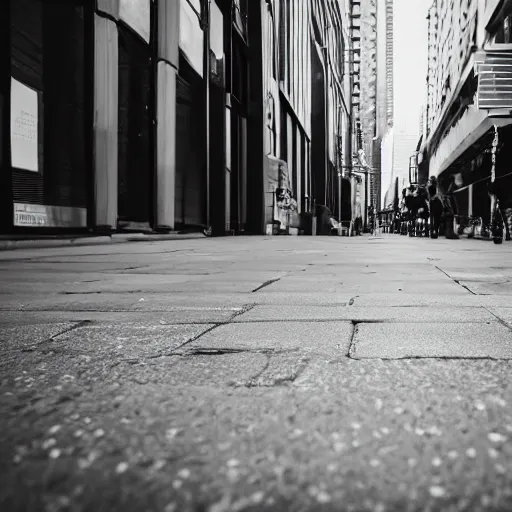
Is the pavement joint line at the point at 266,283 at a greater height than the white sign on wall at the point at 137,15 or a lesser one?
lesser

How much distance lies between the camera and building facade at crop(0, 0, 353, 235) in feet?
23.1

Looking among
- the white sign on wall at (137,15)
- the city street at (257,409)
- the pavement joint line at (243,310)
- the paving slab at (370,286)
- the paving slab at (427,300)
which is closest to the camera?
the city street at (257,409)

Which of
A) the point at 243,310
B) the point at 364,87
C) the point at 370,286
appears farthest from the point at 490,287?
the point at 364,87

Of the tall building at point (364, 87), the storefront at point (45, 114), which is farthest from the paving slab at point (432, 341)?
the tall building at point (364, 87)

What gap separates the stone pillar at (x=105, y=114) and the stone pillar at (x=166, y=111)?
5.50 feet

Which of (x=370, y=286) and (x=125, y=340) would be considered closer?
(x=125, y=340)

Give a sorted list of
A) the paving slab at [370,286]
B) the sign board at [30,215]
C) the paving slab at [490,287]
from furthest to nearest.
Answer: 1. the sign board at [30,215]
2. the paving slab at [370,286]
3. the paving slab at [490,287]

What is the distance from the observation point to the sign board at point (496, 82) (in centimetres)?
1491

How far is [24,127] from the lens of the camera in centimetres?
689

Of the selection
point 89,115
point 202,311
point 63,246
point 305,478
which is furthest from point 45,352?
point 89,115

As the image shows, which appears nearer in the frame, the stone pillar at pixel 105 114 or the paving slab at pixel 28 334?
the paving slab at pixel 28 334

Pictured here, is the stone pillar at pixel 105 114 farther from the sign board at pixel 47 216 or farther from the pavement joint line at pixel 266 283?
the pavement joint line at pixel 266 283

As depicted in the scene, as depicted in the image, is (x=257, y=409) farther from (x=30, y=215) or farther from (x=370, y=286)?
(x=30, y=215)

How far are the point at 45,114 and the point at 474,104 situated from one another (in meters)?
13.8
